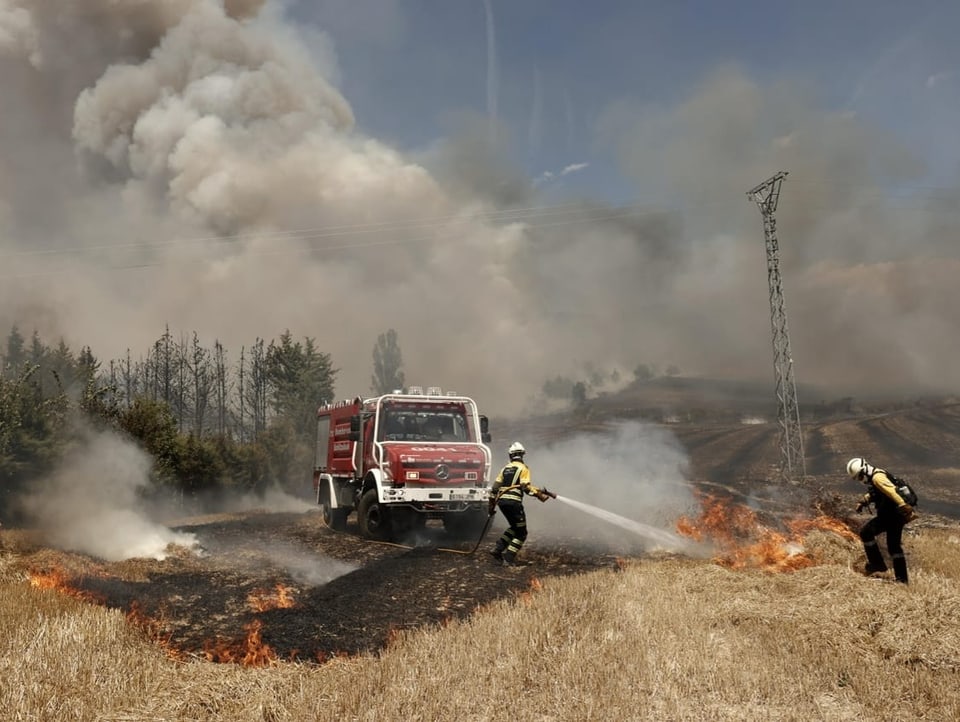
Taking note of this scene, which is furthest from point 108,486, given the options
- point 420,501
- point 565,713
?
point 565,713

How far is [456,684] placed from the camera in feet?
18.6

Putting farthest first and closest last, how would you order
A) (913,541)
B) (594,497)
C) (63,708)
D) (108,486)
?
(594,497) < (108,486) < (913,541) < (63,708)

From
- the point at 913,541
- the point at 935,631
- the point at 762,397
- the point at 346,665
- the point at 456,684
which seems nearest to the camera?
the point at 456,684

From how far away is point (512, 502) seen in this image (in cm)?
1239

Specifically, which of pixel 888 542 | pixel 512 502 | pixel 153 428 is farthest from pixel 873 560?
pixel 153 428

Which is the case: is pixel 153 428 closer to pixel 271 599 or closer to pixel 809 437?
pixel 271 599

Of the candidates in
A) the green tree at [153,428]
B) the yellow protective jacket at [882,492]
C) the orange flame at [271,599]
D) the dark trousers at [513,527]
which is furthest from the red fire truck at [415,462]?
the green tree at [153,428]

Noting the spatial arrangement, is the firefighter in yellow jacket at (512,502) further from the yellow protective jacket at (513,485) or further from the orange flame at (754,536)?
the orange flame at (754,536)

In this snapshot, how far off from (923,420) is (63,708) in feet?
207

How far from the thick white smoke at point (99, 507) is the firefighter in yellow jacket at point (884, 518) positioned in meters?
11.9

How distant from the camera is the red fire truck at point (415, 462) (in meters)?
15.0

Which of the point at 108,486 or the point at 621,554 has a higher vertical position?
the point at 108,486

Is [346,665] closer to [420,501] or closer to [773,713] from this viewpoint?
[773,713]

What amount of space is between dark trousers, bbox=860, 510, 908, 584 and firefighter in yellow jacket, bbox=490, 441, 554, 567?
4.59 meters
